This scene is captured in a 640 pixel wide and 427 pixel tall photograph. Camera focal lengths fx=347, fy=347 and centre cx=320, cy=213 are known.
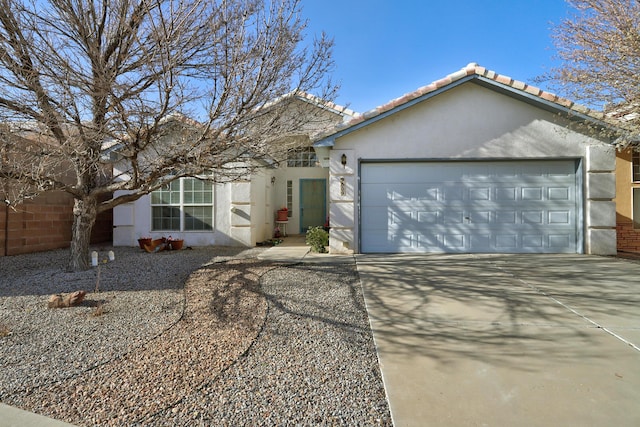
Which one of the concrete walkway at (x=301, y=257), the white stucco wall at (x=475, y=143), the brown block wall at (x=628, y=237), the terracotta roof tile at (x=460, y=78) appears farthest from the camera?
the brown block wall at (x=628, y=237)

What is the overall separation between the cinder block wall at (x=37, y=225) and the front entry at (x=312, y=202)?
25.1 ft

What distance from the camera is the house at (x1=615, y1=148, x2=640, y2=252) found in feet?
33.4

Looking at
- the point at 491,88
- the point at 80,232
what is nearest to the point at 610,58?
the point at 491,88

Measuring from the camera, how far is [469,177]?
891cm

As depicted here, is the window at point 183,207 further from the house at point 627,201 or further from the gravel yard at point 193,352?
the house at point 627,201

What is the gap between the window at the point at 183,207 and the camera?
10.8 metres

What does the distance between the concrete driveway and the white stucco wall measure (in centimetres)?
228

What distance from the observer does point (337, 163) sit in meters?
8.86

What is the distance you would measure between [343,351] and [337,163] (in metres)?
5.95

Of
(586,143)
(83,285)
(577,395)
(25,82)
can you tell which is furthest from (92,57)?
(586,143)

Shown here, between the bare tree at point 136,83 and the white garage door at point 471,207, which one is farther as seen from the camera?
the white garage door at point 471,207

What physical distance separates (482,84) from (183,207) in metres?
9.10

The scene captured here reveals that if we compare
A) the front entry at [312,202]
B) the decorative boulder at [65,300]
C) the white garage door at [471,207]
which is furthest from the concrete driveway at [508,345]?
the front entry at [312,202]

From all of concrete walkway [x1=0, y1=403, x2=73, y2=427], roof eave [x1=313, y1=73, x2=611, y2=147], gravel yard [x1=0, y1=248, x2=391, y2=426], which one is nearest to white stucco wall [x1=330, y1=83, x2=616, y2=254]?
roof eave [x1=313, y1=73, x2=611, y2=147]
